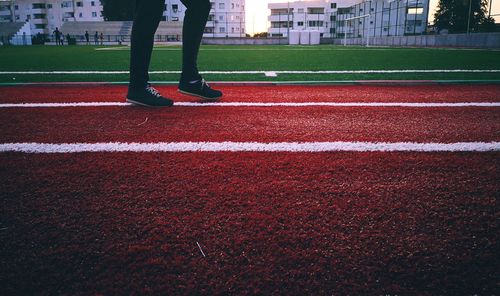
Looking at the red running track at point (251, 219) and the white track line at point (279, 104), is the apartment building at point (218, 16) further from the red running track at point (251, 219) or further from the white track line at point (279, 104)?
the red running track at point (251, 219)

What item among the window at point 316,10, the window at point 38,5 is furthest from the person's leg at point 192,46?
the window at point 38,5

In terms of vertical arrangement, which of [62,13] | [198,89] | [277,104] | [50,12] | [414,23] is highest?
[50,12]

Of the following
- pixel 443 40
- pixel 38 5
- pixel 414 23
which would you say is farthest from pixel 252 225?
pixel 38 5

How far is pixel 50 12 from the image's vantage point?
8162 cm

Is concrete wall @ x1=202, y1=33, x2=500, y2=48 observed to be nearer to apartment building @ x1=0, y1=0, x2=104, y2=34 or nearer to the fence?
the fence

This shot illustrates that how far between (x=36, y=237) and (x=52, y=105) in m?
2.47

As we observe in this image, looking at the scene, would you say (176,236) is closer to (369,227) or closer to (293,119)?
(369,227)

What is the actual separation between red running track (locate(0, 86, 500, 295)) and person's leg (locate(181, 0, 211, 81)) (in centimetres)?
134

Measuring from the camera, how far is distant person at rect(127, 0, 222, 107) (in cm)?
286

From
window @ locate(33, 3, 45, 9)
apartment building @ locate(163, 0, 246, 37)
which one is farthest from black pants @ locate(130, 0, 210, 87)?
window @ locate(33, 3, 45, 9)

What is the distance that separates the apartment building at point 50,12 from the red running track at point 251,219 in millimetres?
93798

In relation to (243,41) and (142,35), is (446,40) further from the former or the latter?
(243,41)

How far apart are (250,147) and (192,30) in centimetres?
194

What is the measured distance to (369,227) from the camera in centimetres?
113
